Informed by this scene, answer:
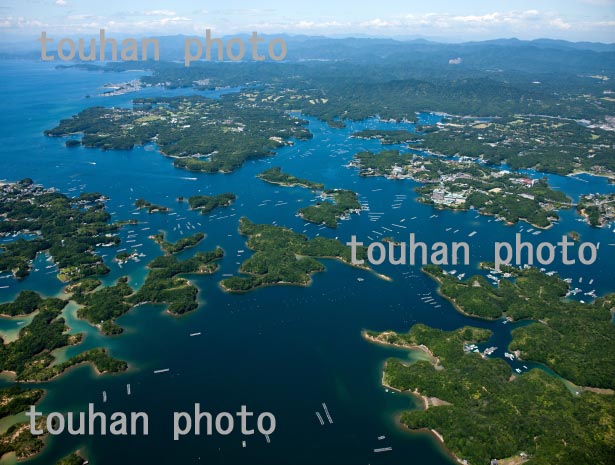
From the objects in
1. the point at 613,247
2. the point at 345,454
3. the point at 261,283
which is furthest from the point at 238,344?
the point at 613,247

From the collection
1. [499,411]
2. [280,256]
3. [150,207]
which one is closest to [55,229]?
[150,207]

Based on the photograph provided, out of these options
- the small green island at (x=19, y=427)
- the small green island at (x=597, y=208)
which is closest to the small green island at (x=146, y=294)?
the small green island at (x=19, y=427)

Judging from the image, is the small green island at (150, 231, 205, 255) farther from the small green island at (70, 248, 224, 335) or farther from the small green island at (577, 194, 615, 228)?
the small green island at (577, 194, 615, 228)

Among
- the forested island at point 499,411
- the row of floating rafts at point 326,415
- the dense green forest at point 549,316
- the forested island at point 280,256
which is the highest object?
the forested island at point 280,256

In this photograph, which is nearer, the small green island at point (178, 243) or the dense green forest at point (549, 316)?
the dense green forest at point (549, 316)

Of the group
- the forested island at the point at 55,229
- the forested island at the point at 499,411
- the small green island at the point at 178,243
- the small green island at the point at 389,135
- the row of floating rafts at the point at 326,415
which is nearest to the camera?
the forested island at the point at 499,411

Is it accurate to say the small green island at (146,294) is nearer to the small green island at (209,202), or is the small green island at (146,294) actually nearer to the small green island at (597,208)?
the small green island at (209,202)

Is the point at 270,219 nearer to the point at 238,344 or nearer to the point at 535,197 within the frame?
the point at 238,344

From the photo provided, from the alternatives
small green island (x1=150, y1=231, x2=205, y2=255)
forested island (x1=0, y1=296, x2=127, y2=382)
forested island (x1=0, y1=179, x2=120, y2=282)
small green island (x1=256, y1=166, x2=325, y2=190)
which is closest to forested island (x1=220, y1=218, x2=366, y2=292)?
small green island (x1=150, y1=231, x2=205, y2=255)
